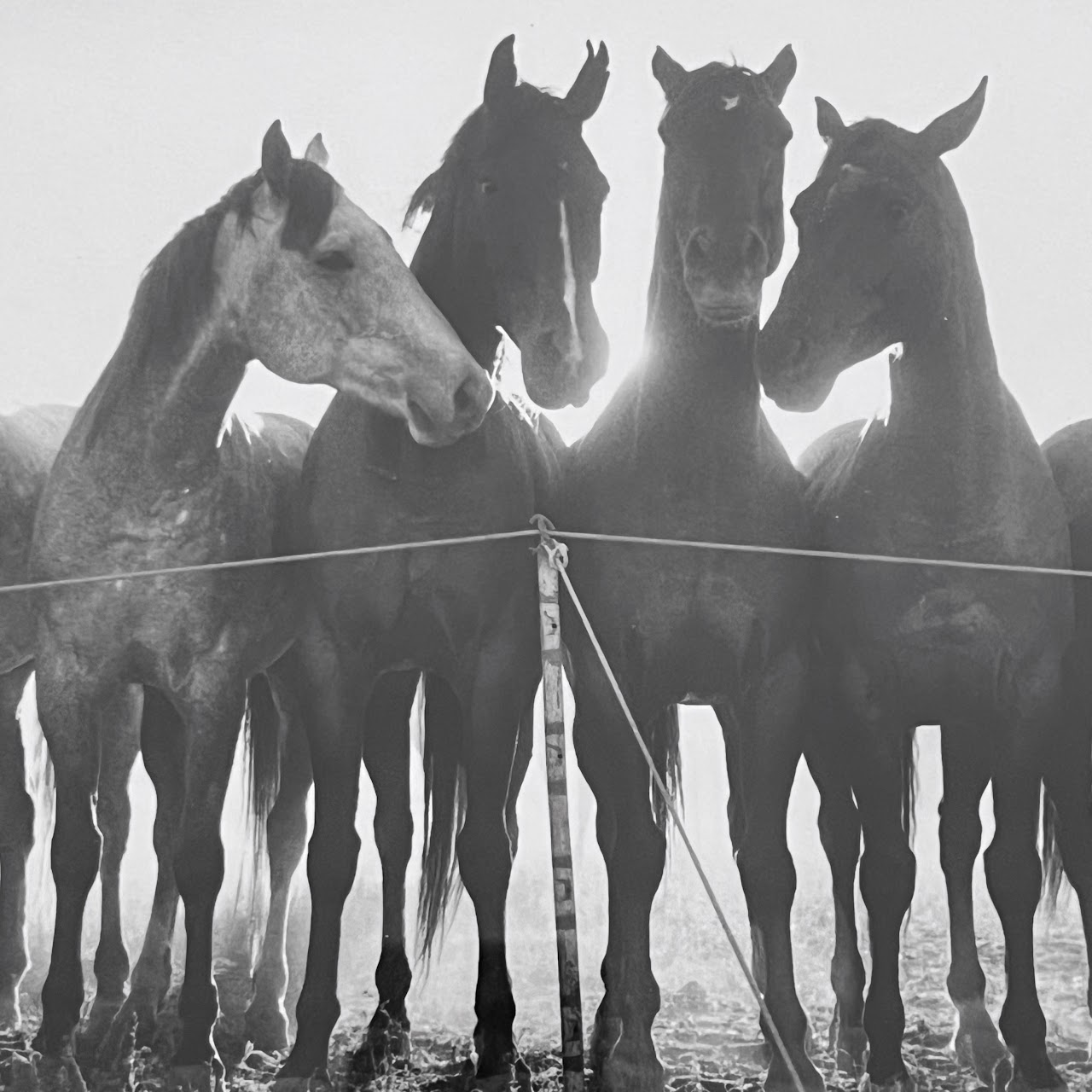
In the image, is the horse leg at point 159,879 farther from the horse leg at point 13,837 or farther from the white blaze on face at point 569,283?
the white blaze on face at point 569,283

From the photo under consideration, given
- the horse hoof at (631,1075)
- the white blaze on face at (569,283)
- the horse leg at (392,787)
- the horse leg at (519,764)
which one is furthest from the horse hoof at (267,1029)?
the white blaze on face at (569,283)

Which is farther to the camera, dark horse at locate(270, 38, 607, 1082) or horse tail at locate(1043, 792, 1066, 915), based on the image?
horse tail at locate(1043, 792, 1066, 915)

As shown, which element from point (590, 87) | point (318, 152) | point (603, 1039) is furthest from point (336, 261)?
point (603, 1039)

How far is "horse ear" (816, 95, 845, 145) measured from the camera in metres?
4.70

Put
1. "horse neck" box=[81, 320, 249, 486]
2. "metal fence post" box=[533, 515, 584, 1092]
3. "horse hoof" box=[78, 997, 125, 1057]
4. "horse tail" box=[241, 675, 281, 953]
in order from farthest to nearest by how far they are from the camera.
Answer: "horse tail" box=[241, 675, 281, 953] < "horse hoof" box=[78, 997, 125, 1057] < "horse neck" box=[81, 320, 249, 486] < "metal fence post" box=[533, 515, 584, 1092]

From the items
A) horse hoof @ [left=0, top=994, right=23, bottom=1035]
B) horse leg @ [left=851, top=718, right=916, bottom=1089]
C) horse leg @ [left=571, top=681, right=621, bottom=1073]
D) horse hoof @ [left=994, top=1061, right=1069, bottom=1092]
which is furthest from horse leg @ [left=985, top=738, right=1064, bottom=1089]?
horse hoof @ [left=0, top=994, right=23, bottom=1035]

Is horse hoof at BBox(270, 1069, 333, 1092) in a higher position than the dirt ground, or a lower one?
lower

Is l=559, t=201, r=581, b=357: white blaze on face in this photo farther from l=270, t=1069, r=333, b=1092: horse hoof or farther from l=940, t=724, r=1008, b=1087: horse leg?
l=270, t=1069, r=333, b=1092: horse hoof

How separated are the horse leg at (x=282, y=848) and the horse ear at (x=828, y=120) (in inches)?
99.7

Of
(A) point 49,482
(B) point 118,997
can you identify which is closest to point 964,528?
(A) point 49,482

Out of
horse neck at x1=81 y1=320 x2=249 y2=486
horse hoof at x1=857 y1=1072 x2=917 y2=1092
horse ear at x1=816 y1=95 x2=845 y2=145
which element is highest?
horse ear at x1=816 y1=95 x2=845 y2=145

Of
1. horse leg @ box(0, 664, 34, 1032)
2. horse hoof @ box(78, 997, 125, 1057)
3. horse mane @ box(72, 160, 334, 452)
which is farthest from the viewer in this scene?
horse leg @ box(0, 664, 34, 1032)

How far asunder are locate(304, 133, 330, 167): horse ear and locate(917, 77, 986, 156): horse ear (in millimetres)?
1916

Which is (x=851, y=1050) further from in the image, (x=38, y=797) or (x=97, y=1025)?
(x=38, y=797)
